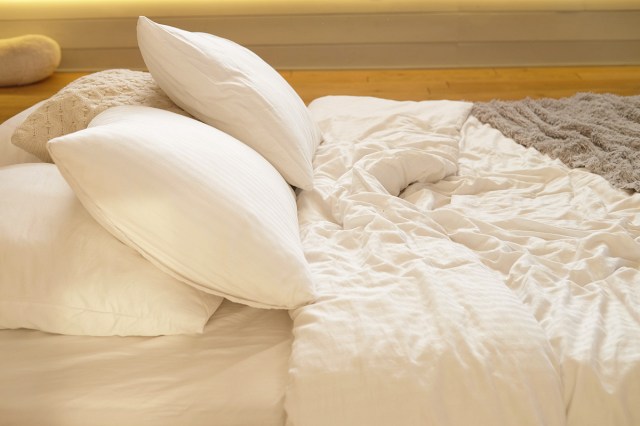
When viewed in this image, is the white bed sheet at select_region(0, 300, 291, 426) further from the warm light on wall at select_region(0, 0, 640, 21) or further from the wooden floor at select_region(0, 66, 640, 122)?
the warm light on wall at select_region(0, 0, 640, 21)

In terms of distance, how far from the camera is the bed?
860mm

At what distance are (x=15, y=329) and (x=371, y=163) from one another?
2.66 feet

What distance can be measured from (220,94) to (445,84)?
2195 mm

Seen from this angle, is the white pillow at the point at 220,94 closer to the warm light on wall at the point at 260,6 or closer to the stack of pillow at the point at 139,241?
the stack of pillow at the point at 139,241

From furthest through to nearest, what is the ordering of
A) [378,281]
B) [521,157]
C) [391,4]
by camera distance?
1. [391,4]
2. [521,157]
3. [378,281]

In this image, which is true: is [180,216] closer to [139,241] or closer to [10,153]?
[139,241]

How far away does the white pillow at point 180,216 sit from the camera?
93 cm

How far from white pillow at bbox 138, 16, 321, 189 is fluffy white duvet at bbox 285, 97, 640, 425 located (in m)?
0.13

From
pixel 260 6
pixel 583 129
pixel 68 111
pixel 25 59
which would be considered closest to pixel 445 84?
pixel 260 6

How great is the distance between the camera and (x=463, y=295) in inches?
38.8

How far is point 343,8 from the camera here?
349cm

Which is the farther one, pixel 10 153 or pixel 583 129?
pixel 583 129

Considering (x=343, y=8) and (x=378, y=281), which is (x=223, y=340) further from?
(x=343, y=8)

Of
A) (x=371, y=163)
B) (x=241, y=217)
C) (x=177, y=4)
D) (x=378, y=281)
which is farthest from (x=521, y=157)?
(x=177, y=4)
